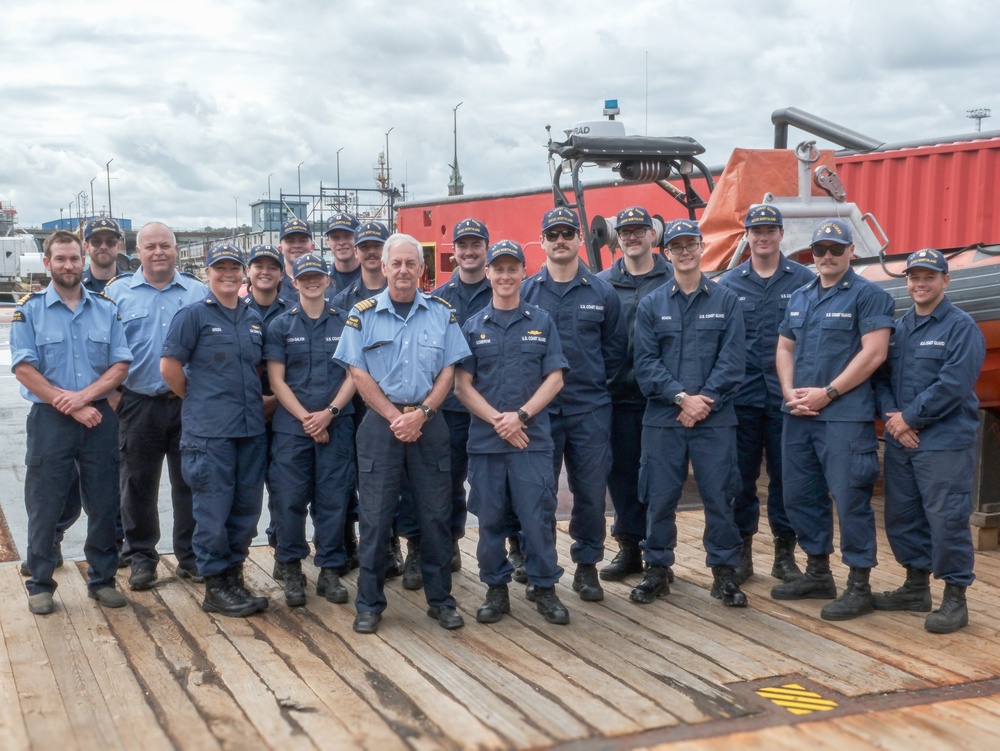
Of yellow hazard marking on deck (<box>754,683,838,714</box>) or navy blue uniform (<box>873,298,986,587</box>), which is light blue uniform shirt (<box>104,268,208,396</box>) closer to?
yellow hazard marking on deck (<box>754,683,838,714</box>)

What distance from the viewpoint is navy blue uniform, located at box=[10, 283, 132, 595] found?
440 cm

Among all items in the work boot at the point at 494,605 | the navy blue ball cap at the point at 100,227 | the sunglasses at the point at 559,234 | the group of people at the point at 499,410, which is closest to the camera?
the group of people at the point at 499,410

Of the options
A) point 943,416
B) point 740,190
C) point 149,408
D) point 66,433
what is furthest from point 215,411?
point 740,190

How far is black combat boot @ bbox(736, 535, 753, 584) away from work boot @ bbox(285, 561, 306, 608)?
77.4 inches

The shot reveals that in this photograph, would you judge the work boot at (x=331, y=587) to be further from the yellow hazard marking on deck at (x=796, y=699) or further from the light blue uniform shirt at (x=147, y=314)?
the yellow hazard marking on deck at (x=796, y=699)

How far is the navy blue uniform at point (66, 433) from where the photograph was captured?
Result: 14.4ft

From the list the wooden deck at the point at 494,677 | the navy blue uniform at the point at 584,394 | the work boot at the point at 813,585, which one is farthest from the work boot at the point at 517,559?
the work boot at the point at 813,585

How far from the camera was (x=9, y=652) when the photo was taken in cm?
396

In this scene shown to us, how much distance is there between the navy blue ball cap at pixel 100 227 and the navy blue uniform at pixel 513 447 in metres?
2.01

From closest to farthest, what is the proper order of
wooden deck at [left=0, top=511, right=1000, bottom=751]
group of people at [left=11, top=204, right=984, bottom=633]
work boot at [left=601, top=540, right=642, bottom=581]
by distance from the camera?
1. wooden deck at [left=0, top=511, right=1000, bottom=751]
2. group of people at [left=11, top=204, right=984, bottom=633]
3. work boot at [left=601, top=540, right=642, bottom=581]

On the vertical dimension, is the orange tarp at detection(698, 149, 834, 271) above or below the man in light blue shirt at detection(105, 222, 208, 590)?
above

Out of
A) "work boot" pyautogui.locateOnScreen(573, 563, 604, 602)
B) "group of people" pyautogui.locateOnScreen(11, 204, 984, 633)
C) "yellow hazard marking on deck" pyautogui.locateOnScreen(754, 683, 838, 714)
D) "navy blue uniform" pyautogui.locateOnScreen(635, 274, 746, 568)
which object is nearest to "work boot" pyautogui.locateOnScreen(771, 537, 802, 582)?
"group of people" pyautogui.locateOnScreen(11, 204, 984, 633)

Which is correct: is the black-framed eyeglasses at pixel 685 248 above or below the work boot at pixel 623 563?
above

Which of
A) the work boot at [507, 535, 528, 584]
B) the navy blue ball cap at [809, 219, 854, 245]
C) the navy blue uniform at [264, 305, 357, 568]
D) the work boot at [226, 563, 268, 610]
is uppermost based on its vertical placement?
the navy blue ball cap at [809, 219, 854, 245]
